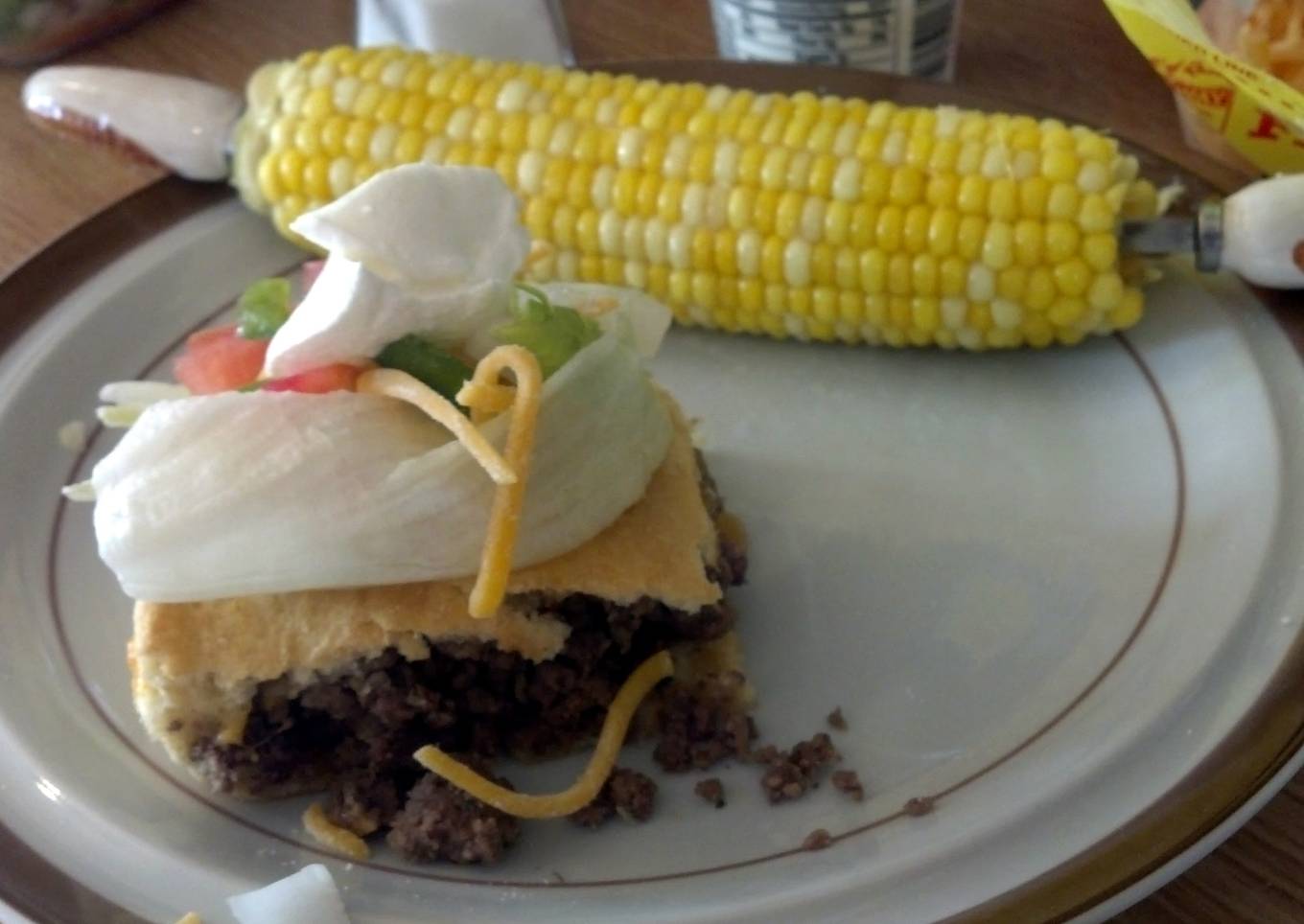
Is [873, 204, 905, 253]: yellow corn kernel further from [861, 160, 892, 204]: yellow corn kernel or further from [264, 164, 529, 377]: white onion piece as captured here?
[264, 164, 529, 377]: white onion piece

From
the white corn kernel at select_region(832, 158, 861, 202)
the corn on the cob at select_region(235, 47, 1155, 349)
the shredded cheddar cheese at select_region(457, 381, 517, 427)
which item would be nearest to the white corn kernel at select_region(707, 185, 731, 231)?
the corn on the cob at select_region(235, 47, 1155, 349)

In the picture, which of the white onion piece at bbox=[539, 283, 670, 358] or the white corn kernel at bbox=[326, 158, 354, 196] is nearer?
the white onion piece at bbox=[539, 283, 670, 358]

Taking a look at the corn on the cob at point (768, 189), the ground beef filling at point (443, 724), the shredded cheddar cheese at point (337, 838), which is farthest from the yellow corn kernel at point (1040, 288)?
the shredded cheddar cheese at point (337, 838)

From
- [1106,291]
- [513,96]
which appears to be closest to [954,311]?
[1106,291]

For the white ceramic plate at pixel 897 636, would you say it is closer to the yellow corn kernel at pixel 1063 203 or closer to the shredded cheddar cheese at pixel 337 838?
the shredded cheddar cheese at pixel 337 838

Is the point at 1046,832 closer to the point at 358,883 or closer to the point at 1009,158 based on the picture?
the point at 358,883

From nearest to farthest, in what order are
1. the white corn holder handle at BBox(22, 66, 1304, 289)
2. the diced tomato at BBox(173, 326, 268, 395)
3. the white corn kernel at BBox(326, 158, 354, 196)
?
the diced tomato at BBox(173, 326, 268, 395) → the white corn kernel at BBox(326, 158, 354, 196) → the white corn holder handle at BBox(22, 66, 1304, 289)

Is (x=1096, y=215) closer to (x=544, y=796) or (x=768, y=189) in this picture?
(x=768, y=189)
